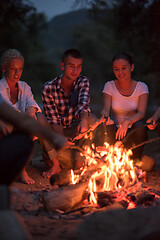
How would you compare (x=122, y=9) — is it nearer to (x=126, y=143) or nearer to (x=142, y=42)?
(x=142, y=42)

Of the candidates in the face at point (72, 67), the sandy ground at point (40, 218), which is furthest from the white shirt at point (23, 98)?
the sandy ground at point (40, 218)

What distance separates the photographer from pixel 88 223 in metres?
2.18

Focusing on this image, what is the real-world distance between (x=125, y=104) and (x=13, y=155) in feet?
9.48

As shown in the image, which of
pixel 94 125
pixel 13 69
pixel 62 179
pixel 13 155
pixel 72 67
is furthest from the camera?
pixel 72 67

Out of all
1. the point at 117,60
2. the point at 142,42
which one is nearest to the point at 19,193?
the point at 117,60

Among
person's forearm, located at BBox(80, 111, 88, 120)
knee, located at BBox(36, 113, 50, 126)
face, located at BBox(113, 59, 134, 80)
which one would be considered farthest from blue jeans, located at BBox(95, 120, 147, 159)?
knee, located at BBox(36, 113, 50, 126)

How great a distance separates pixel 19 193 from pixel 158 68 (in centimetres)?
928

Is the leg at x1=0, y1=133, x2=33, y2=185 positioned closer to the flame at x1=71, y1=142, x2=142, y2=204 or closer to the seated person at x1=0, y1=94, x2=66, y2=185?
the seated person at x1=0, y1=94, x2=66, y2=185

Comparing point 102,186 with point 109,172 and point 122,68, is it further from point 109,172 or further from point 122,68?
point 122,68

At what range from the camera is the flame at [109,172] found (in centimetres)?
364

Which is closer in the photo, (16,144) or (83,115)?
(16,144)

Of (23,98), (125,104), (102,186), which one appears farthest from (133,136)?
(23,98)

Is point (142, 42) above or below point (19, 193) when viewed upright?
above

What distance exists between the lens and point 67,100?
15.8 ft
